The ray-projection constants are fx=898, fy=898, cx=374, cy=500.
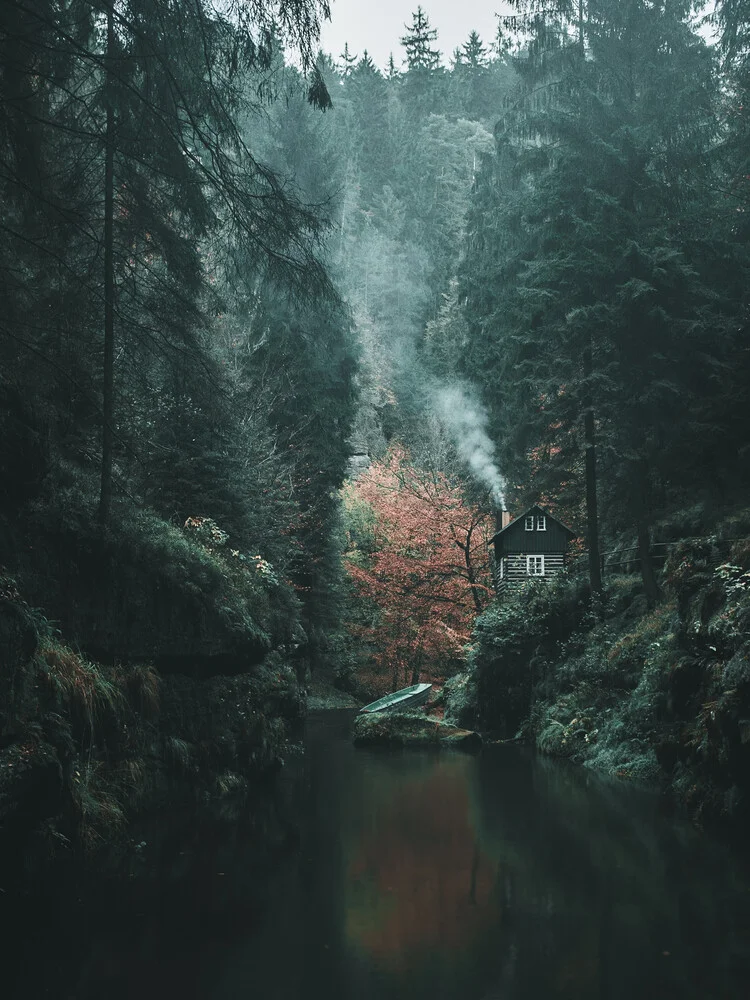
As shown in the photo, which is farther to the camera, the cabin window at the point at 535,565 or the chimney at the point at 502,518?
the chimney at the point at 502,518

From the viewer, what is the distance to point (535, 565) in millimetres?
35719

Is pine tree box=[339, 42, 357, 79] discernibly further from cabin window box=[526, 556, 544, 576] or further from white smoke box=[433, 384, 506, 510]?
cabin window box=[526, 556, 544, 576]

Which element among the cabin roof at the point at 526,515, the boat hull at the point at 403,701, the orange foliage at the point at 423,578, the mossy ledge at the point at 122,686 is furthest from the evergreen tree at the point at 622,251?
the orange foliage at the point at 423,578

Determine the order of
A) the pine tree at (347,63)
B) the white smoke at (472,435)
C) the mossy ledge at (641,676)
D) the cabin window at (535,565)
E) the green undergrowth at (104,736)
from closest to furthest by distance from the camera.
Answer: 1. the green undergrowth at (104,736)
2. the mossy ledge at (641,676)
3. the cabin window at (535,565)
4. the white smoke at (472,435)
5. the pine tree at (347,63)

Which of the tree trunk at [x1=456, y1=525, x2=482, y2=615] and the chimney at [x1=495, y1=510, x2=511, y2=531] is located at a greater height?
the chimney at [x1=495, y1=510, x2=511, y2=531]

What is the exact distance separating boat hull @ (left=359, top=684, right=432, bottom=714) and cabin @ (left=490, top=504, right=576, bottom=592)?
673cm

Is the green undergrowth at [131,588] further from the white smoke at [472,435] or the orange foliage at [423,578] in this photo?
the white smoke at [472,435]

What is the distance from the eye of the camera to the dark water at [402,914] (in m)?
5.83

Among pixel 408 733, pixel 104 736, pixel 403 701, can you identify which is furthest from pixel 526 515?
pixel 104 736

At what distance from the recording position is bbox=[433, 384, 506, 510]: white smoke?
40969 millimetres

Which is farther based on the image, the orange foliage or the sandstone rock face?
the orange foliage

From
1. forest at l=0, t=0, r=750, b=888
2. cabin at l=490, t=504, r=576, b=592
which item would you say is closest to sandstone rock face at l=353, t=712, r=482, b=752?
forest at l=0, t=0, r=750, b=888

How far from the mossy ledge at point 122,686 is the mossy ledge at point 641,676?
650 centimetres

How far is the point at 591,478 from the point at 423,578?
672 inches
